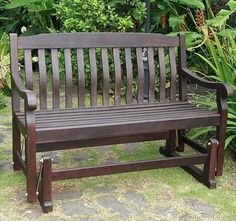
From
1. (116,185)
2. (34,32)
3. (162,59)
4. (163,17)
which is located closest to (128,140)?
(116,185)

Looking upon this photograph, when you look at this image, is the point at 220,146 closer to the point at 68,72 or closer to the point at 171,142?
the point at 171,142

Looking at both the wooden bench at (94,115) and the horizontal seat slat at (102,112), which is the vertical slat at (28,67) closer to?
the wooden bench at (94,115)

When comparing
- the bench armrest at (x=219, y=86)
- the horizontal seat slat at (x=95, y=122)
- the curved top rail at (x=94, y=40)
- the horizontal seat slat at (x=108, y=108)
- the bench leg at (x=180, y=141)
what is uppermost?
the curved top rail at (x=94, y=40)

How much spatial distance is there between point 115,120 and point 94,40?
756 millimetres

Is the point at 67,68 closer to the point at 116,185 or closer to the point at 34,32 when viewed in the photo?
the point at 116,185

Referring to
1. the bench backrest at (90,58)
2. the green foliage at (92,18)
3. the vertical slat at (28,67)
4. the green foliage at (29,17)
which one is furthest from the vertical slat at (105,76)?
the green foliage at (29,17)

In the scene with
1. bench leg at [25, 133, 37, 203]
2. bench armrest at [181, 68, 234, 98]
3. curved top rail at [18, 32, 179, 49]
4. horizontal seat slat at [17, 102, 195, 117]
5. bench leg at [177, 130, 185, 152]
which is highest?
curved top rail at [18, 32, 179, 49]

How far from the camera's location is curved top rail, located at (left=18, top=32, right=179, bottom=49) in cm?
367

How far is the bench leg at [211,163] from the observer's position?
3.69 meters

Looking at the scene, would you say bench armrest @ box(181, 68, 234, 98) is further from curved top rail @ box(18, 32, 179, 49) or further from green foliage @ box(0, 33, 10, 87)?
green foliage @ box(0, 33, 10, 87)

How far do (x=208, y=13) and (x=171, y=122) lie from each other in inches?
110

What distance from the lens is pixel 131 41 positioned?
157 inches

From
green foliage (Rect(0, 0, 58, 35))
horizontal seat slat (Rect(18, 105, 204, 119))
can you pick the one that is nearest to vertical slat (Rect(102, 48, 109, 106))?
horizontal seat slat (Rect(18, 105, 204, 119))

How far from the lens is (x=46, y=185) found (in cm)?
324
